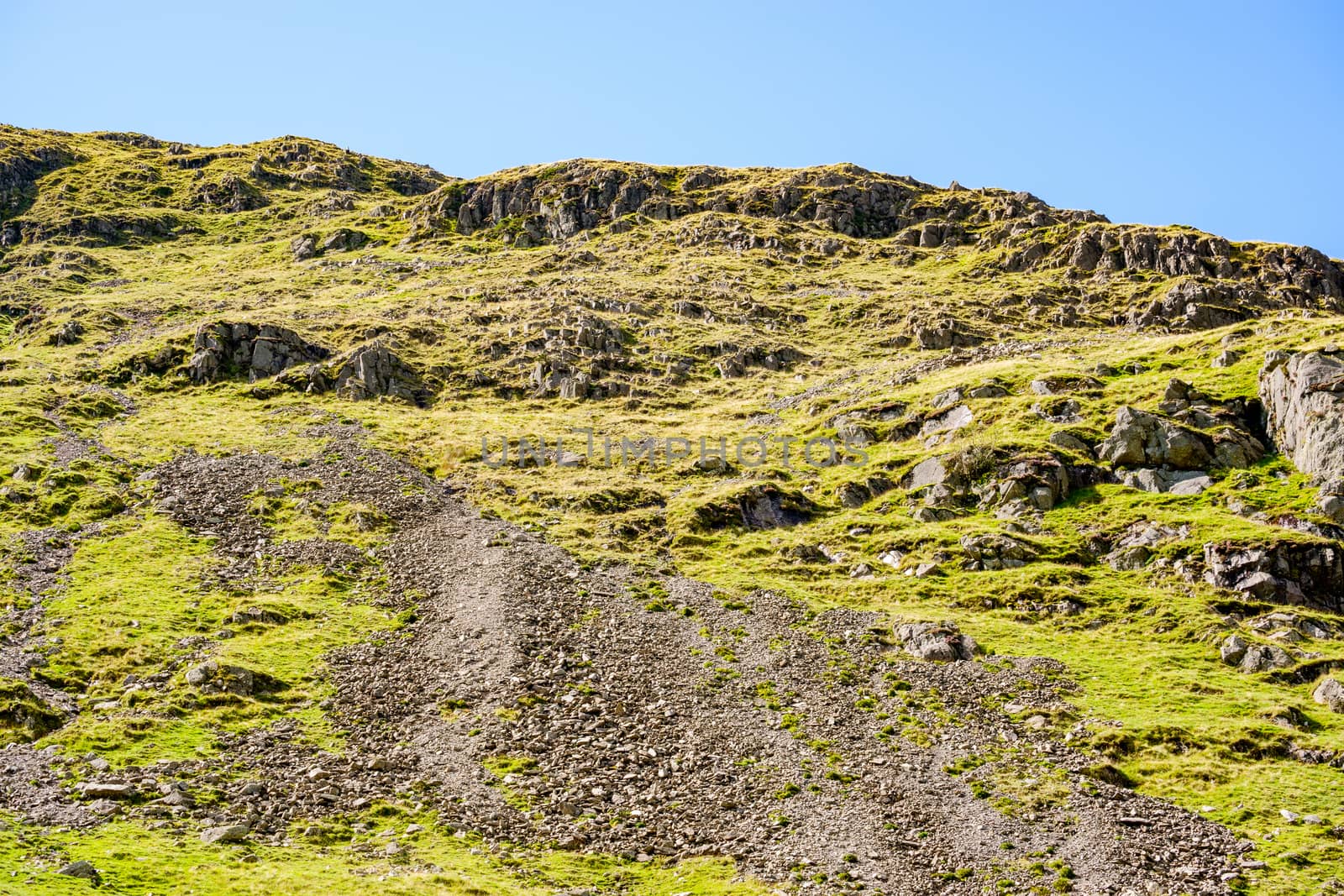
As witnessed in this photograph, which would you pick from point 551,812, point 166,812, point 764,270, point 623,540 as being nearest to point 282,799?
point 166,812

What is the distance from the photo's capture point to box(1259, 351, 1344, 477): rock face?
47875mm

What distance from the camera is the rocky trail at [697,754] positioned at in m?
23.2

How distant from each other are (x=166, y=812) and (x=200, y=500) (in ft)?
121

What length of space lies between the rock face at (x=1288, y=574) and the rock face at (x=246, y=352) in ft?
294

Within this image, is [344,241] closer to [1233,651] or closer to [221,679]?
[221,679]

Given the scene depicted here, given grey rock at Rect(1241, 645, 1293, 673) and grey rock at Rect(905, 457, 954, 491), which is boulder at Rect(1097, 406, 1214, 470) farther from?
grey rock at Rect(1241, 645, 1293, 673)

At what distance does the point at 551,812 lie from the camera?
25.3 metres

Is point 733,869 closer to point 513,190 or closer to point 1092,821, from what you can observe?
point 1092,821

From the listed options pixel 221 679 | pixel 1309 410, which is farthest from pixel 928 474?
pixel 221 679

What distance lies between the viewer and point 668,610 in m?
42.7

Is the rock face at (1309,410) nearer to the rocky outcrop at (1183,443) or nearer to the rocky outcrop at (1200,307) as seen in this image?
the rocky outcrop at (1183,443)

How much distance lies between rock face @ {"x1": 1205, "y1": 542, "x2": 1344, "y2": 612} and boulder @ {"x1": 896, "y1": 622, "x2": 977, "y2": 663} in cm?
1455

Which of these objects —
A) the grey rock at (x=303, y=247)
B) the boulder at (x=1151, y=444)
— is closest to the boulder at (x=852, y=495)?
the boulder at (x=1151, y=444)

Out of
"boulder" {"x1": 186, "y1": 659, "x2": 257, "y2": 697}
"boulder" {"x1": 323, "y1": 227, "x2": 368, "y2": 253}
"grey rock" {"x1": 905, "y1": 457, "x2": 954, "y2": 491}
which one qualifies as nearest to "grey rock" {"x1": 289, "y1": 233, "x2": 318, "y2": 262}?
"boulder" {"x1": 323, "y1": 227, "x2": 368, "y2": 253}
